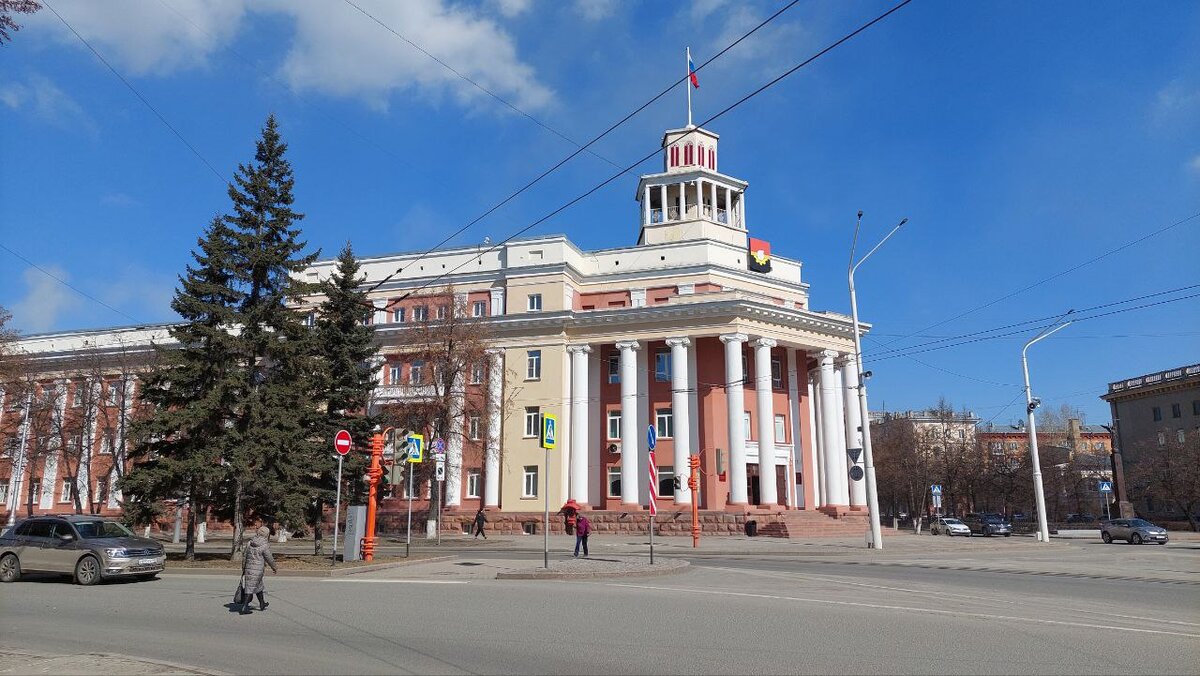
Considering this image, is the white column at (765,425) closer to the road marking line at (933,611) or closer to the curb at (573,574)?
the curb at (573,574)

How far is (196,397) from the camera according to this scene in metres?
23.4

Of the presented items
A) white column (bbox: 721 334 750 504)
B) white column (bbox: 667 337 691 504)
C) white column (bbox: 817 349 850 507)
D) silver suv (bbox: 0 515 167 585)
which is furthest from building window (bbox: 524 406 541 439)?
silver suv (bbox: 0 515 167 585)

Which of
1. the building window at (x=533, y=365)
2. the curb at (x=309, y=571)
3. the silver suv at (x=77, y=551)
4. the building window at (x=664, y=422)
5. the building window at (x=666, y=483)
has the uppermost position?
the building window at (x=533, y=365)

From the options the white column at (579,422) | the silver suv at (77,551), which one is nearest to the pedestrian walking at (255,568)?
the silver suv at (77,551)

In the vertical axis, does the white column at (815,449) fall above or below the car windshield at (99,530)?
above

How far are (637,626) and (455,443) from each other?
32682 mm

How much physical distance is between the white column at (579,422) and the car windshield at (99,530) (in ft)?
91.7

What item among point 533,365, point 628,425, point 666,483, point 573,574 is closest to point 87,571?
point 573,574

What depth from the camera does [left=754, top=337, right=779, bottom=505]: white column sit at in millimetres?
42844

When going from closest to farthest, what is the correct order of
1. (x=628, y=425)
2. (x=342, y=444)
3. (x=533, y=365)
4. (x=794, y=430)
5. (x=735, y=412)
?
(x=342, y=444) < (x=735, y=412) < (x=628, y=425) < (x=533, y=365) < (x=794, y=430)

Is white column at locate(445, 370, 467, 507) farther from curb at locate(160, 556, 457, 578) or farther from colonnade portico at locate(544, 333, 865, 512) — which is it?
curb at locate(160, 556, 457, 578)

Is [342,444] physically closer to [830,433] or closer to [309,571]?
[309,571]

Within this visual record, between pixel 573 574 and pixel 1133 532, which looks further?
pixel 1133 532

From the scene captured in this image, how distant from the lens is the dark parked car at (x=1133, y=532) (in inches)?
1508
